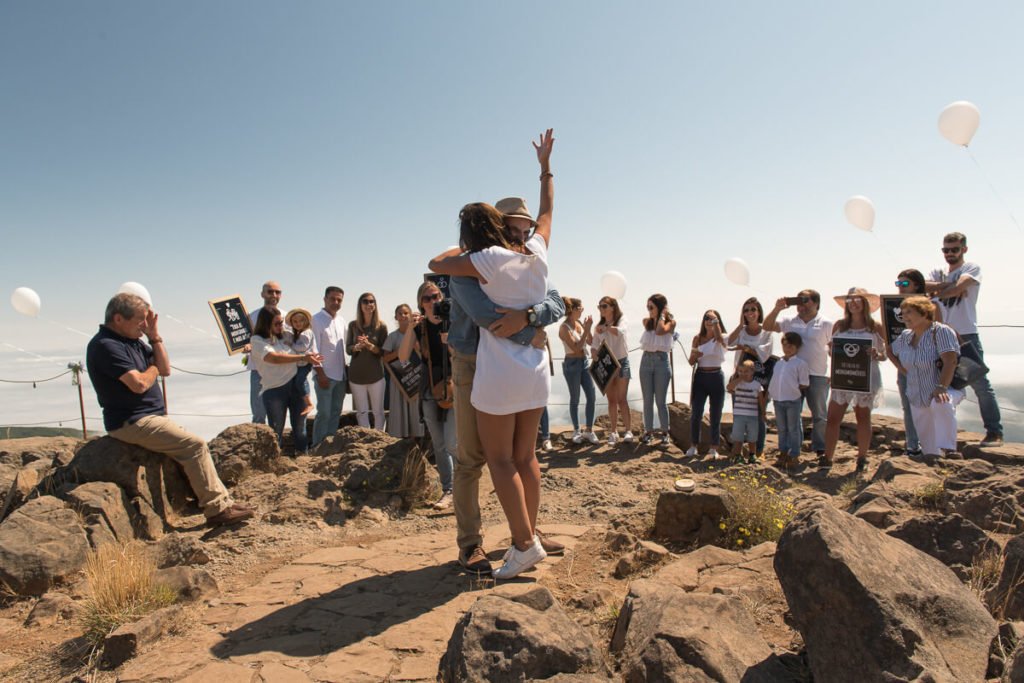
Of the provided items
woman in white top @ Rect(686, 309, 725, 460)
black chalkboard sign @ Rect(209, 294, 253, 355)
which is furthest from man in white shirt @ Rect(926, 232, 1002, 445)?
black chalkboard sign @ Rect(209, 294, 253, 355)

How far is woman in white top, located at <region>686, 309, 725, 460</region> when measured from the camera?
834 centimetres

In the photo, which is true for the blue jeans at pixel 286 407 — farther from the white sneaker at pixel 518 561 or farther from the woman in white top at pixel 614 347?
the white sneaker at pixel 518 561

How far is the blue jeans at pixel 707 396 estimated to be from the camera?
8.34m

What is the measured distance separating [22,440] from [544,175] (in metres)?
9.54

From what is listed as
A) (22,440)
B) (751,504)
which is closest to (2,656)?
(751,504)

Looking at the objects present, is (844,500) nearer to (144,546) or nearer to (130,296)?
(144,546)

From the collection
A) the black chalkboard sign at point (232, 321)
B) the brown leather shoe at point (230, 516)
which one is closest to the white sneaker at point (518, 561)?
the brown leather shoe at point (230, 516)

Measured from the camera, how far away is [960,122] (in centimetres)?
852

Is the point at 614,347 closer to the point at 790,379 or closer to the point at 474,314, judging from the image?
the point at 790,379

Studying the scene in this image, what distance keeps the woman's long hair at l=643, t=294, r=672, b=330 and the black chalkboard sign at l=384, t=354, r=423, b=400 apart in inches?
130

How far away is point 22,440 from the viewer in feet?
31.9

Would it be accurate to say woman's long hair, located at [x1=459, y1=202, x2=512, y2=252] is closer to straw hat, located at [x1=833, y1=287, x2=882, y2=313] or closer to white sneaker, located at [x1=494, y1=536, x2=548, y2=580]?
white sneaker, located at [x1=494, y1=536, x2=548, y2=580]

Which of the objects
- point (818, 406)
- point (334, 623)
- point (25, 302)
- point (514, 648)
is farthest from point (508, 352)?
point (25, 302)

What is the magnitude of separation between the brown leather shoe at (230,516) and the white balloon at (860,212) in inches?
346
